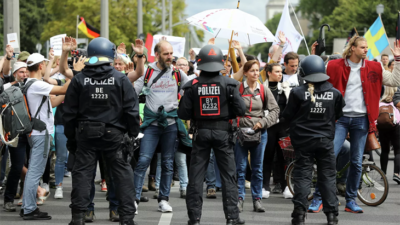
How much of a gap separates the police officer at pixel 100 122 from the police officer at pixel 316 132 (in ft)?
6.25

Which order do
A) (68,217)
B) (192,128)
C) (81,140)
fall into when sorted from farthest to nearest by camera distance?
(68,217), (192,128), (81,140)

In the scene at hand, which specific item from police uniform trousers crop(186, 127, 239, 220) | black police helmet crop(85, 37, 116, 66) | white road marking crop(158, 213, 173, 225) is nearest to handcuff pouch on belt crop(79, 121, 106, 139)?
black police helmet crop(85, 37, 116, 66)

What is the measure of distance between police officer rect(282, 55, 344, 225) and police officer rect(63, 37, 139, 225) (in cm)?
191

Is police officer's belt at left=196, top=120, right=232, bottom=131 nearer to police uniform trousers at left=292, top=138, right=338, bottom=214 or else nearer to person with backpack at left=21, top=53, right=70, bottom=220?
police uniform trousers at left=292, top=138, right=338, bottom=214

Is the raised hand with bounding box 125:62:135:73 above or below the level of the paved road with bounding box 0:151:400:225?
above

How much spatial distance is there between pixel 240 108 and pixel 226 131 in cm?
30

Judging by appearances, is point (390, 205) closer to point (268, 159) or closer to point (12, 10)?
point (268, 159)

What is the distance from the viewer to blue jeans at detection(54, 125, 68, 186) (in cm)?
913

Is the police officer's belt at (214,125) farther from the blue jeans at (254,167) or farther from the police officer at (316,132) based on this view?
the blue jeans at (254,167)

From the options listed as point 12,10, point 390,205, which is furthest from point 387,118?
point 12,10

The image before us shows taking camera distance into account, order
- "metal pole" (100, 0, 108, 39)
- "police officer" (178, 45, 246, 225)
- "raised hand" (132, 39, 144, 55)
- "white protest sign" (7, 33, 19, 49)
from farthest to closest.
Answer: "metal pole" (100, 0, 108, 39)
"white protest sign" (7, 33, 19, 49)
"raised hand" (132, 39, 144, 55)
"police officer" (178, 45, 246, 225)

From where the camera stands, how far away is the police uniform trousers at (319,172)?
7205 mm

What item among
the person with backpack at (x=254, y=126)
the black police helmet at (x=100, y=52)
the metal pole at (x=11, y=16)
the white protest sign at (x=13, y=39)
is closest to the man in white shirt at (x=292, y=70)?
the person with backpack at (x=254, y=126)

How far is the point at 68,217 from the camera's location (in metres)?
7.77
